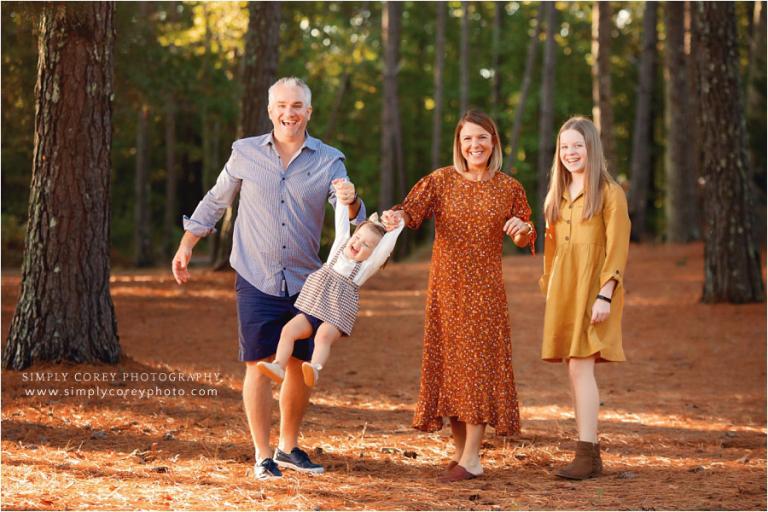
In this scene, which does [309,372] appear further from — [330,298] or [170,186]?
[170,186]

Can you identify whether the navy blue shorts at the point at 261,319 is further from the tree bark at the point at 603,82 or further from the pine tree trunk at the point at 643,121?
the pine tree trunk at the point at 643,121

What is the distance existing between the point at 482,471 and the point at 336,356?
6.00 metres

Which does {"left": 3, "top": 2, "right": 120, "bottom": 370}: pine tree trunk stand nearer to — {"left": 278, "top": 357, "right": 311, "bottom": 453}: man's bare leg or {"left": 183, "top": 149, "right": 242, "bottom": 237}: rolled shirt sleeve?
{"left": 183, "top": 149, "right": 242, "bottom": 237}: rolled shirt sleeve

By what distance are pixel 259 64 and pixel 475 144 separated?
10.9 meters

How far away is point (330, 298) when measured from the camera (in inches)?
225

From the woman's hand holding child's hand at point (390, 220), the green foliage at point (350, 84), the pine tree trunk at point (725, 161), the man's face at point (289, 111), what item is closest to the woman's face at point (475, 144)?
the woman's hand holding child's hand at point (390, 220)

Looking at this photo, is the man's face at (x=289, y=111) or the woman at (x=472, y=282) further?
the woman at (x=472, y=282)

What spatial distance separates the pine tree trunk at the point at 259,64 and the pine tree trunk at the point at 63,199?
726 centimetres

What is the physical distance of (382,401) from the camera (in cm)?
953

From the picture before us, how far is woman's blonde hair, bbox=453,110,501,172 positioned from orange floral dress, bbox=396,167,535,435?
7 cm

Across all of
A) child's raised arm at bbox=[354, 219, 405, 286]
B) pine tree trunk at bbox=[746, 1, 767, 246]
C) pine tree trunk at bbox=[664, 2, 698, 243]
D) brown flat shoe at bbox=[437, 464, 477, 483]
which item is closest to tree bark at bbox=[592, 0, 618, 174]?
pine tree trunk at bbox=[664, 2, 698, 243]

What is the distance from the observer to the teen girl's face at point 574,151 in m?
6.16

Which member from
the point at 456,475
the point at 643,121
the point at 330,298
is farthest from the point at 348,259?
the point at 643,121

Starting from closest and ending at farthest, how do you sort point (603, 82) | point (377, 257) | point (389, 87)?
point (377, 257)
point (603, 82)
point (389, 87)
